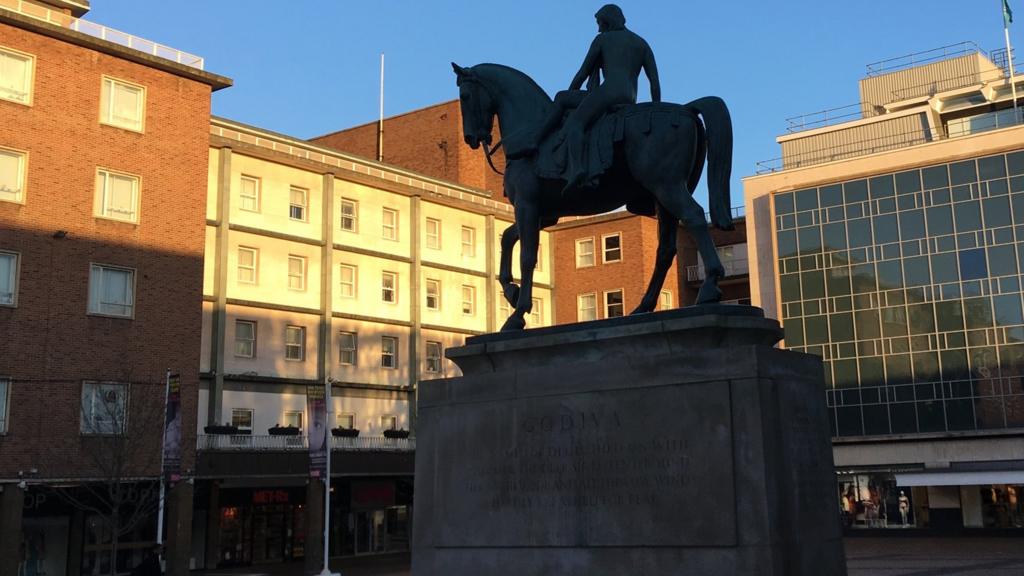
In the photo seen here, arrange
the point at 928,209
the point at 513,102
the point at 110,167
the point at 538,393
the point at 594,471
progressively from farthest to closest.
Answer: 1. the point at 928,209
2. the point at 110,167
3. the point at 513,102
4. the point at 538,393
5. the point at 594,471

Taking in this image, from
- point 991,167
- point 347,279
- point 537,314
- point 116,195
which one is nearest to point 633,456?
point 116,195

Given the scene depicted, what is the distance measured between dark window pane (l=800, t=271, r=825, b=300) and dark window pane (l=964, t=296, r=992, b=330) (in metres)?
7.99

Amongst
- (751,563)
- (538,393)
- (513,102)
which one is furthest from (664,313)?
(513,102)

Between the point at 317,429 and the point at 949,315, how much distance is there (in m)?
34.6

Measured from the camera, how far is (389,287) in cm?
5722

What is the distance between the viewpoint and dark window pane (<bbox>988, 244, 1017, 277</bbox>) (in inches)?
2201

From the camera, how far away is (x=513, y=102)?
1334 centimetres

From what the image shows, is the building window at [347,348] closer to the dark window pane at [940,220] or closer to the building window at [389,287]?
the building window at [389,287]

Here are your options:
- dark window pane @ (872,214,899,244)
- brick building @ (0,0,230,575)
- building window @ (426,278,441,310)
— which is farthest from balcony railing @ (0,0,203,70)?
dark window pane @ (872,214,899,244)

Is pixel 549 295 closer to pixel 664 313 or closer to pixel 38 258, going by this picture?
pixel 38 258

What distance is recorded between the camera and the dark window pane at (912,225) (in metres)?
58.8

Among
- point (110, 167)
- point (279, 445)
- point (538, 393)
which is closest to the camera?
point (538, 393)

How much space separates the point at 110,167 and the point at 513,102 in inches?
1291

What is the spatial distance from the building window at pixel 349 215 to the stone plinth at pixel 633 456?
145 ft
